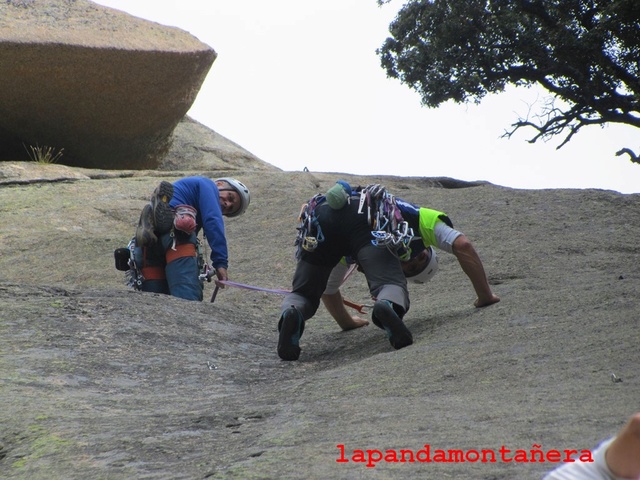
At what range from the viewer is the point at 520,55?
1541cm

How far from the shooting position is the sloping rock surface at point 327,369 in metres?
3.43

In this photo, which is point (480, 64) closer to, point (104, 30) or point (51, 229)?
point (104, 30)

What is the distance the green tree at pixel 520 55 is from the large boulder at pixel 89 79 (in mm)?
3517

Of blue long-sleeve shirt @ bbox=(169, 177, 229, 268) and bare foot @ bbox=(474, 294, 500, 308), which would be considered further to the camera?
blue long-sleeve shirt @ bbox=(169, 177, 229, 268)

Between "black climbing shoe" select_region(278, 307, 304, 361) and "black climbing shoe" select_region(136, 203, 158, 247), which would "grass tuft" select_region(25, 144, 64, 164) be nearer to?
"black climbing shoe" select_region(136, 203, 158, 247)

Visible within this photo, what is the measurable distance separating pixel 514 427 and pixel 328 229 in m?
2.87

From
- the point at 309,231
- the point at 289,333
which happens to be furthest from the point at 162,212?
the point at 289,333

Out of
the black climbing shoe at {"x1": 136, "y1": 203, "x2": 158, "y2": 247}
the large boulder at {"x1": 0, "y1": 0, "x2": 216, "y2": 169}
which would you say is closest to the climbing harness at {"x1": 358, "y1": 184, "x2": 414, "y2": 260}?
the black climbing shoe at {"x1": 136, "y1": 203, "x2": 158, "y2": 247}

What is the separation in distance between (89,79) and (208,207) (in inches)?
280

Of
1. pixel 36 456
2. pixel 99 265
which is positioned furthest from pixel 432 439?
pixel 99 265

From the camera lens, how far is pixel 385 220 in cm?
598

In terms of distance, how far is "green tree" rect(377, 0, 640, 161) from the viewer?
578 inches

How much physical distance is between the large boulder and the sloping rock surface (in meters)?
4.12

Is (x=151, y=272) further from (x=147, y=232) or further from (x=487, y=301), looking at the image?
(x=487, y=301)
